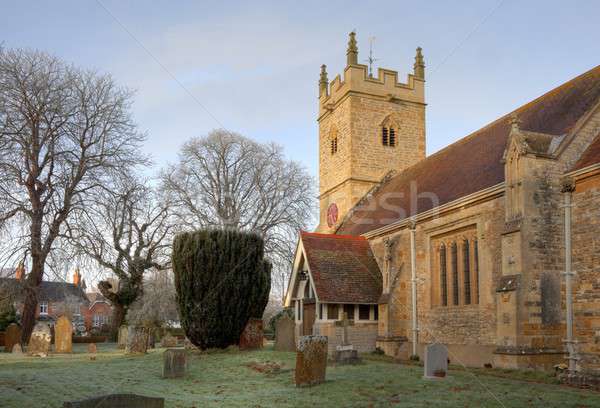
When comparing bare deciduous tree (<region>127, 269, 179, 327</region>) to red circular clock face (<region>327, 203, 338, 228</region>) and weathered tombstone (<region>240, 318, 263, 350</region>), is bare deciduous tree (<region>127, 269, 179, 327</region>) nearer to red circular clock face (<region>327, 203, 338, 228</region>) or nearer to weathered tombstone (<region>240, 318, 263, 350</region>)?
red circular clock face (<region>327, 203, 338, 228</region>)

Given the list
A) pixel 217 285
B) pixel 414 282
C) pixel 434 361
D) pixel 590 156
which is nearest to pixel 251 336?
pixel 217 285

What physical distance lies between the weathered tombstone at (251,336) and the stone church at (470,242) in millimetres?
2614

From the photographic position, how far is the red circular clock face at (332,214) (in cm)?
3447

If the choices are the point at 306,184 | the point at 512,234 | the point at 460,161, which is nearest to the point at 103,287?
the point at 306,184

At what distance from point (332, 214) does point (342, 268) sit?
1119 centimetres

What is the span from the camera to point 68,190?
2552cm

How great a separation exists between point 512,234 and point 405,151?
1881cm

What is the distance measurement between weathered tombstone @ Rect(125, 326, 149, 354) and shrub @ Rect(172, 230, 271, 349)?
3280 mm

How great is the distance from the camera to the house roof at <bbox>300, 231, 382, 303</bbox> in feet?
74.4

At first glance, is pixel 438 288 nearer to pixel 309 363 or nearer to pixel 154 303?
pixel 309 363

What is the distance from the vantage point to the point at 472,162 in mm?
22078

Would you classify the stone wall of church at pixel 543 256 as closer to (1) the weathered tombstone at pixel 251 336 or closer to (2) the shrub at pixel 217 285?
(1) the weathered tombstone at pixel 251 336

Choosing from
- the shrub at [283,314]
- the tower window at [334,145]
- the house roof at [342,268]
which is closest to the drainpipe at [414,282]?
the house roof at [342,268]

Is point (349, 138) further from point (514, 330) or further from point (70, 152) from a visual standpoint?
point (514, 330)
